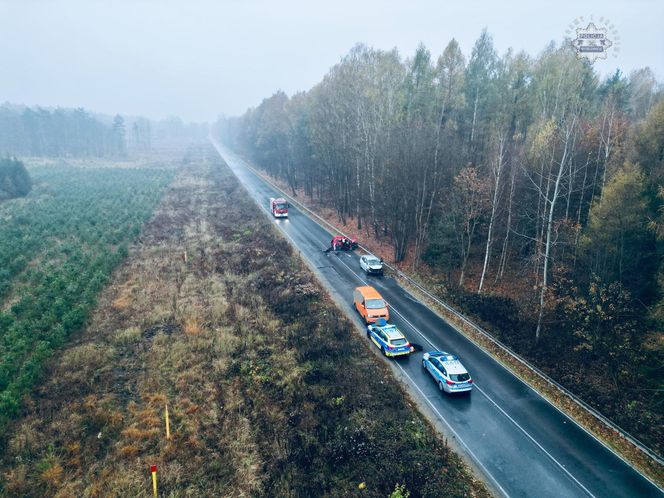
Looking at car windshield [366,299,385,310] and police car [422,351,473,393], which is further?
car windshield [366,299,385,310]

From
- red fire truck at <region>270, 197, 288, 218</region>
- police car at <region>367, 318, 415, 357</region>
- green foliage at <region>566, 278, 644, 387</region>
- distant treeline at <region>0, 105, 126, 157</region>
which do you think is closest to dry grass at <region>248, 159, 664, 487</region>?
green foliage at <region>566, 278, 644, 387</region>

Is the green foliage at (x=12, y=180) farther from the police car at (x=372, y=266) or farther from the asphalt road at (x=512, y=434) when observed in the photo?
the asphalt road at (x=512, y=434)

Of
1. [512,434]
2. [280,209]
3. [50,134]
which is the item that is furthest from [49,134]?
[512,434]

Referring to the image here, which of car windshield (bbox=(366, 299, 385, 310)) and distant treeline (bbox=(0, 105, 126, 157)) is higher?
distant treeline (bbox=(0, 105, 126, 157))

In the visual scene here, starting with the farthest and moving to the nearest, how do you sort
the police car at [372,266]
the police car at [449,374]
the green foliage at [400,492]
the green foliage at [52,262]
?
the police car at [372,266]
the green foliage at [52,262]
the police car at [449,374]
the green foliage at [400,492]

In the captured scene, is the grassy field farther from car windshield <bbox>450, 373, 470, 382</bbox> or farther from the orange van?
car windshield <bbox>450, 373, 470, 382</bbox>

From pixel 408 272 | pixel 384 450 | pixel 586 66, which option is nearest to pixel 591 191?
pixel 586 66

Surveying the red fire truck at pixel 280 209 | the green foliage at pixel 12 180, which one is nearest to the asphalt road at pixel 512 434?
the red fire truck at pixel 280 209
